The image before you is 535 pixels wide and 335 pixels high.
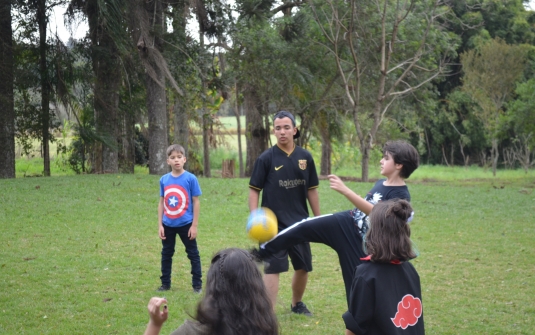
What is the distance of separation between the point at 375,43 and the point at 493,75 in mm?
7869

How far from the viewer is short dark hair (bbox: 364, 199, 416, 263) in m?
2.99

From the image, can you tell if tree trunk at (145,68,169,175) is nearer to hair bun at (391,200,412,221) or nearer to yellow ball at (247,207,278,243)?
yellow ball at (247,207,278,243)

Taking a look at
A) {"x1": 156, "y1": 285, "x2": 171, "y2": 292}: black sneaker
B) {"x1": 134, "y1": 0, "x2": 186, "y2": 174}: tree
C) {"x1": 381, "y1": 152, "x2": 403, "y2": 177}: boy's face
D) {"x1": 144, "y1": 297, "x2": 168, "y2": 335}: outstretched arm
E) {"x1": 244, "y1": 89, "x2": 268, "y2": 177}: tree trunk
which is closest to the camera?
{"x1": 144, "y1": 297, "x2": 168, "y2": 335}: outstretched arm

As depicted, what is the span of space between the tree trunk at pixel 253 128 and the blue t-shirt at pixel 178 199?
17.2 meters

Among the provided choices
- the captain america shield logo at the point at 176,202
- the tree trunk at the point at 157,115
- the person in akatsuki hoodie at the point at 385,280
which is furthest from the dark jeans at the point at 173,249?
the tree trunk at the point at 157,115

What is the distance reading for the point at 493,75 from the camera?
89.8ft

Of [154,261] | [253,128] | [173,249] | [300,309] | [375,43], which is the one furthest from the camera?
[253,128]

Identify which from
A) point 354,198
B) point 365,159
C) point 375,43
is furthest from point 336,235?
point 375,43

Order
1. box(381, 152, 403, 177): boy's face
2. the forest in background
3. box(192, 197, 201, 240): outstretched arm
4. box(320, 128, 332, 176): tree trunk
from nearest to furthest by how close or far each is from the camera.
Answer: box(381, 152, 403, 177): boy's face
box(192, 197, 201, 240): outstretched arm
the forest in background
box(320, 128, 332, 176): tree trunk

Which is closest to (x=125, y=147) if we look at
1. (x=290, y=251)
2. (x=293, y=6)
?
(x=293, y=6)

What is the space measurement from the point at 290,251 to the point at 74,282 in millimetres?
2855

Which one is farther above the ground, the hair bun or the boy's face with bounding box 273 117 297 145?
the boy's face with bounding box 273 117 297 145

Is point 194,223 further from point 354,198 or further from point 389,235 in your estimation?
point 389,235

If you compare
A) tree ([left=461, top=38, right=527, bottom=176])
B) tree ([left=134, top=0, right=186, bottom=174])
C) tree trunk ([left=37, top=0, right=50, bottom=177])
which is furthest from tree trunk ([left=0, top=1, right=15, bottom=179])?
tree ([left=461, top=38, right=527, bottom=176])
